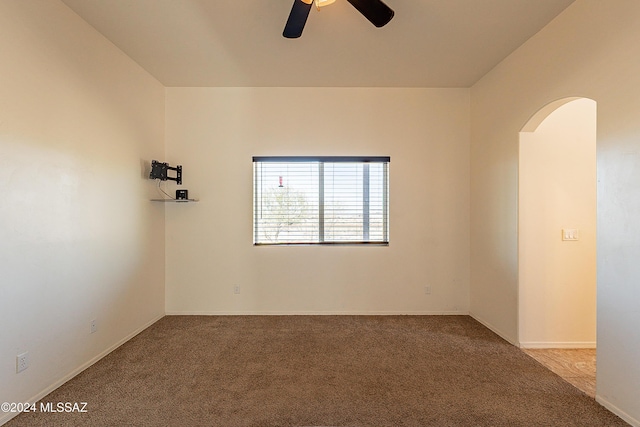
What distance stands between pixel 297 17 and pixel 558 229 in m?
3.04

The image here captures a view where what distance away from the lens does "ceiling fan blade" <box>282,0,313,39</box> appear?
194 cm

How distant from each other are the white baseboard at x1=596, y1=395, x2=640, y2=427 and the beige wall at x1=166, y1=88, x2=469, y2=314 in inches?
74.2

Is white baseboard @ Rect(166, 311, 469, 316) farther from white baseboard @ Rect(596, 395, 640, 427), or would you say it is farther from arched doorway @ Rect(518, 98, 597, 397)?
white baseboard @ Rect(596, 395, 640, 427)

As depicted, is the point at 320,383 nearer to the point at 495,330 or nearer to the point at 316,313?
the point at 316,313

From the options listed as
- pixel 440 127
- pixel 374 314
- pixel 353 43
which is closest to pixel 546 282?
pixel 374 314

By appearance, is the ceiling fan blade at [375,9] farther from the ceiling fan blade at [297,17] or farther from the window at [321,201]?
the window at [321,201]

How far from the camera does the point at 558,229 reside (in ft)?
9.77

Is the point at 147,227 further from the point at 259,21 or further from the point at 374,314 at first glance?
the point at 374,314

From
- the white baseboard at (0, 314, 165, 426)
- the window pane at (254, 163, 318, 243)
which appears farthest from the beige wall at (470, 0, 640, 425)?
the white baseboard at (0, 314, 165, 426)

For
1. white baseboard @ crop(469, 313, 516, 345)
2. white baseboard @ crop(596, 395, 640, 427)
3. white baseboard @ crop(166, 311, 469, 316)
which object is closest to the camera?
white baseboard @ crop(596, 395, 640, 427)

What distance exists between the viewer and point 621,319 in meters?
1.98

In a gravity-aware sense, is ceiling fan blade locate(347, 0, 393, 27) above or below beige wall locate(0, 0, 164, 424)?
above

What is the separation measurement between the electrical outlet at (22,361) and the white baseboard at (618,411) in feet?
13.0

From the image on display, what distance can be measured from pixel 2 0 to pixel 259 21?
5.39ft
